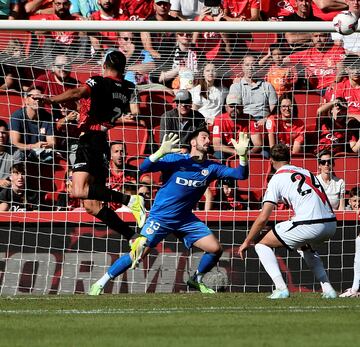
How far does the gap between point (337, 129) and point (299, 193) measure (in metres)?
4.44

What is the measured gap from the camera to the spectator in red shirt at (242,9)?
62.5 ft

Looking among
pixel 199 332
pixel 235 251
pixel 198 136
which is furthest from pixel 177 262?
pixel 199 332

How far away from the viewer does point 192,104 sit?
16.3m

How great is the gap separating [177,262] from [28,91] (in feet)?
11.6

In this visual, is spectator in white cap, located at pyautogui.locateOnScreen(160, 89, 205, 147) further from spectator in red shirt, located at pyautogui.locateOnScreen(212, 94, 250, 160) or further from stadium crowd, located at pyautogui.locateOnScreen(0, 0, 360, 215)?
spectator in red shirt, located at pyautogui.locateOnScreen(212, 94, 250, 160)

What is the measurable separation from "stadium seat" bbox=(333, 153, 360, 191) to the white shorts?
13.3 ft

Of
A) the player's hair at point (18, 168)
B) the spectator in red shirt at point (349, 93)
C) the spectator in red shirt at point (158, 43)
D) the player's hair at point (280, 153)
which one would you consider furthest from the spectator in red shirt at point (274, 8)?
the player's hair at point (280, 153)

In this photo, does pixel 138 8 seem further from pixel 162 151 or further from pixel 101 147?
pixel 162 151

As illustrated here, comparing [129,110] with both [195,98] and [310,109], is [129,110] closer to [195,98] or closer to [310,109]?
[195,98]

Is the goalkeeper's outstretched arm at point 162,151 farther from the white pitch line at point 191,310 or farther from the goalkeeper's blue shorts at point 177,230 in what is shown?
the white pitch line at point 191,310

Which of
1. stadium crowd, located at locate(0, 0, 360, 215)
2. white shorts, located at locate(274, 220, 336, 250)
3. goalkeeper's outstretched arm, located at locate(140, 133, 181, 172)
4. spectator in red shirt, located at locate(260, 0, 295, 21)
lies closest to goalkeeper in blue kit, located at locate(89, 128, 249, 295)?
goalkeeper's outstretched arm, located at locate(140, 133, 181, 172)

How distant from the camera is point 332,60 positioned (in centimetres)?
1516

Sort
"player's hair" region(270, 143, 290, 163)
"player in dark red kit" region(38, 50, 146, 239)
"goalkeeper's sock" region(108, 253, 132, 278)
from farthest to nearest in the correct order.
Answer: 1. "goalkeeper's sock" region(108, 253, 132, 278)
2. "player in dark red kit" region(38, 50, 146, 239)
3. "player's hair" region(270, 143, 290, 163)

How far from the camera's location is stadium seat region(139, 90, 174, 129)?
16125mm
